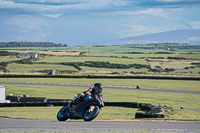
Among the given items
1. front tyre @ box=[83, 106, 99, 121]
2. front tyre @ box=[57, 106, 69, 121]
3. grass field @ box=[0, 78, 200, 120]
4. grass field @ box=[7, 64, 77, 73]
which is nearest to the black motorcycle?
front tyre @ box=[83, 106, 99, 121]

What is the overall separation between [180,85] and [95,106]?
56.3 metres

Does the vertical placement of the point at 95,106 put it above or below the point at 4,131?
above

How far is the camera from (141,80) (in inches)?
3051

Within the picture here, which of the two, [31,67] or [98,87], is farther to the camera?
[31,67]

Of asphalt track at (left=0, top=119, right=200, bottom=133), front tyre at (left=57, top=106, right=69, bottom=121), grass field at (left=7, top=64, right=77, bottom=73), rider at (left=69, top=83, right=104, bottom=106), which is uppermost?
grass field at (left=7, top=64, right=77, bottom=73)

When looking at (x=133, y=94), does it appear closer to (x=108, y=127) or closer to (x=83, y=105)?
(x=108, y=127)

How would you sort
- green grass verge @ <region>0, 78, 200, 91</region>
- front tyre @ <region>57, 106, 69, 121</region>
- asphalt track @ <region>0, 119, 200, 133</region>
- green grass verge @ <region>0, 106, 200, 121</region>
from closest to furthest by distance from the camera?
front tyre @ <region>57, 106, 69, 121</region>, asphalt track @ <region>0, 119, 200, 133</region>, green grass verge @ <region>0, 106, 200, 121</region>, green grass verge @ <region>0, 78, 200, 91</region>

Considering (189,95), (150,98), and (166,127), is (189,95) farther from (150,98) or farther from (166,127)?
(166,127)

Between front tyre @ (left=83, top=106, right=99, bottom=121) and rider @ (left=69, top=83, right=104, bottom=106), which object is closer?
rider @ (left=69, top=83, right=104, bottom=106)

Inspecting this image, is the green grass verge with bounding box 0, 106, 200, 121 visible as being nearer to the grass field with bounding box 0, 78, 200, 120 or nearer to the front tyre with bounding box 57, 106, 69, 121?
the grass field with bounding box 0, 78, 200, 120

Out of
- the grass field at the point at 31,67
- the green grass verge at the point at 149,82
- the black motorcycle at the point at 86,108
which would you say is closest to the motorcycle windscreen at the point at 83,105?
the black motorcycle at the point at 86,108

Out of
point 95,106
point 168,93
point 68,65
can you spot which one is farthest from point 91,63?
point 95,106

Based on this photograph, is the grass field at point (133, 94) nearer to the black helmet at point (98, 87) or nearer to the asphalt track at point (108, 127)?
the asphalt track at point (108, 127)

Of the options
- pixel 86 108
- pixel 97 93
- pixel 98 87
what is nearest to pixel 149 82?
pixel 86 108
